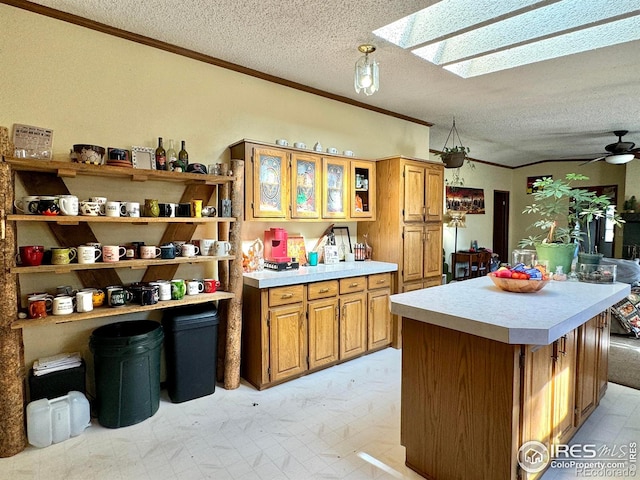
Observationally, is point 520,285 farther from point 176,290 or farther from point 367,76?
point 176,290

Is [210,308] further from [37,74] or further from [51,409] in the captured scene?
[37,74]

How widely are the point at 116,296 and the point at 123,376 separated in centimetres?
54

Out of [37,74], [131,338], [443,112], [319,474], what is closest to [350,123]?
[443,112]

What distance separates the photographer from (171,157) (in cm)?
282

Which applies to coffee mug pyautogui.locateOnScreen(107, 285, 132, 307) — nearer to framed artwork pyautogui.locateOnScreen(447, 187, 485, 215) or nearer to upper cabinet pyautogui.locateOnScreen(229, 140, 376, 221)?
upper cabinet pyautogui.locateOnScreen(229, 140, 376, 221)

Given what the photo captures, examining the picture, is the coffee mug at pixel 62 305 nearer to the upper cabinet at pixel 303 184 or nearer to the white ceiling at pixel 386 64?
the upper cabinet at pixel 303 184

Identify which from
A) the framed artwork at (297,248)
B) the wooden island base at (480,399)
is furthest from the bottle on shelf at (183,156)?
the wooden island base at (480,399)

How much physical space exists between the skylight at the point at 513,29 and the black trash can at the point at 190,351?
257 centimetres

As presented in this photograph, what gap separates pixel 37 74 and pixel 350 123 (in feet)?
9.39

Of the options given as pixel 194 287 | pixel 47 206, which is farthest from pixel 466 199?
pixel 47 206

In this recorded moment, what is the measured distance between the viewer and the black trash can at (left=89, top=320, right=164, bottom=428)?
239 centimetres

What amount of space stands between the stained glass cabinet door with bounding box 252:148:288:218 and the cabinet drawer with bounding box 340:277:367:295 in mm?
857

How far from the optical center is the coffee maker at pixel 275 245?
11.3 ft

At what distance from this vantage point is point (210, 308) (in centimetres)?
297
